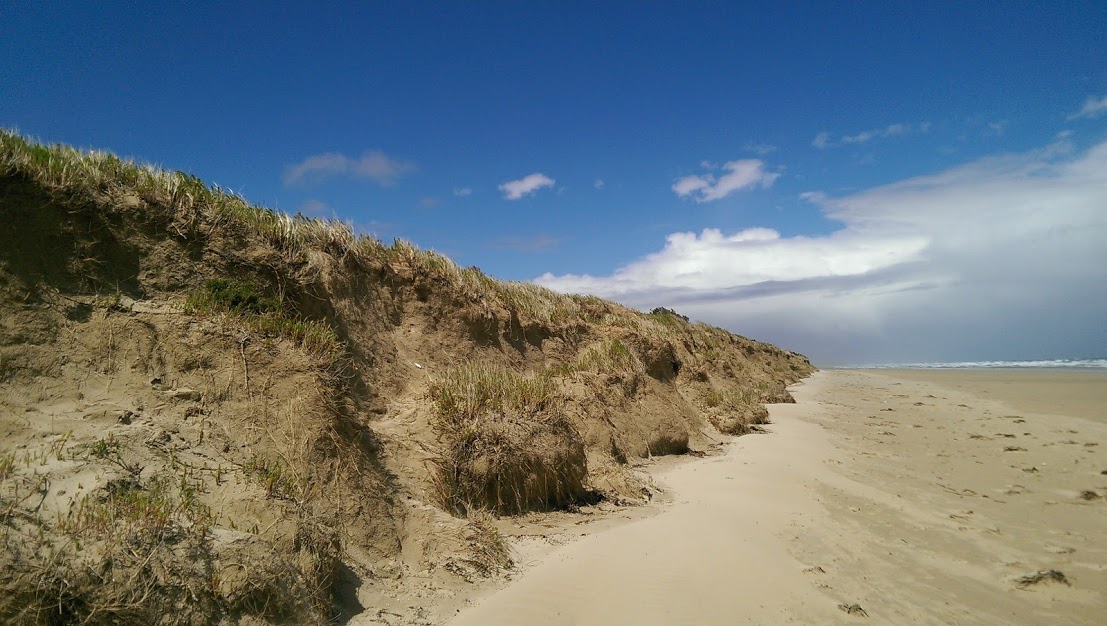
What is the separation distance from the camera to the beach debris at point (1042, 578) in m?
5.12

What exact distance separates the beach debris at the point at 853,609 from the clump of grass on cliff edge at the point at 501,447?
3.01 metres

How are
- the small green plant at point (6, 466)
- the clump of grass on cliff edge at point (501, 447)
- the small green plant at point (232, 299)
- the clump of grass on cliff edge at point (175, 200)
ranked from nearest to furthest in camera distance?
the small green plant at point (6, 466) < the clump of grass on cliff edge at point (175, 200) < the small green plant at point (232, 299) < the clump of grass on cliff edge at point (501, 447)

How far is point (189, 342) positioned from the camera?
483 cm

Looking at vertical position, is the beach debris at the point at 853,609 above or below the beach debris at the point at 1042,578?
above

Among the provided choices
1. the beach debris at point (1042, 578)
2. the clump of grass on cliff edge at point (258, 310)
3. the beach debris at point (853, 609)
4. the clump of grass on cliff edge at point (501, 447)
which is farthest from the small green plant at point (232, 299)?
the beach debris at point (1042, 578)

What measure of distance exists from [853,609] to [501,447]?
3.45m

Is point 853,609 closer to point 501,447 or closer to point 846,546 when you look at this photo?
point 846,546

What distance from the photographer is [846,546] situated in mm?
5809

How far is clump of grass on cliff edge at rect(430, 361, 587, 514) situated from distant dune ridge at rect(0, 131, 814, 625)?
2 centimetres

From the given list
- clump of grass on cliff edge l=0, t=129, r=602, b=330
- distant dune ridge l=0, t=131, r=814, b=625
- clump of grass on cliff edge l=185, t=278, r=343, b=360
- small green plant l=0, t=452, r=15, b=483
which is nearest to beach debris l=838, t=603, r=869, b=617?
distant dune ridge l=0, t=131, r=814, b=625

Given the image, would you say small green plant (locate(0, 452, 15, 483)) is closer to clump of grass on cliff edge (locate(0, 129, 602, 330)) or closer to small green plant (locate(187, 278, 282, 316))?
small green plant (locate(187, 278, 282, 316))

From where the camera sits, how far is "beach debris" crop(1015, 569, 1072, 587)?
512 centimetres

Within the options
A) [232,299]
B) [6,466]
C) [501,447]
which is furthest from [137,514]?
[501,447]

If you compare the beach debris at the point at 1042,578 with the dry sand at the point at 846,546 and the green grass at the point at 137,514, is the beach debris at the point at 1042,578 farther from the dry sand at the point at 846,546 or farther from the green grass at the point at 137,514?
the green grass at the point at 137,514
